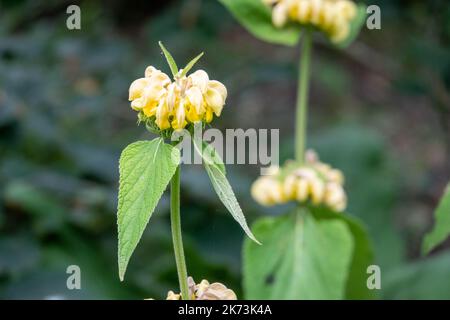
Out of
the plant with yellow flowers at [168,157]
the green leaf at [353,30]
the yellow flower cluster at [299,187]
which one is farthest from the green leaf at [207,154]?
the green leaf at [353,30]

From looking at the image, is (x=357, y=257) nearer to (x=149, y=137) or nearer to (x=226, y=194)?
(x=226, y=194)

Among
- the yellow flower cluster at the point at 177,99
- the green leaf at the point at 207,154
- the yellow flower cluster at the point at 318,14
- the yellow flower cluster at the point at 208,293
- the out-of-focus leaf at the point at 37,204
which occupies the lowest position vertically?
the yellow flower cluster at the point at 208,293

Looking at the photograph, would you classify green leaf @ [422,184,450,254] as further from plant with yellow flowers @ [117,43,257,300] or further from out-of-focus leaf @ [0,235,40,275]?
out-of-focus leaf @ [0,235,40,275]

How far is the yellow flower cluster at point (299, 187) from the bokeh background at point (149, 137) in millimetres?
394

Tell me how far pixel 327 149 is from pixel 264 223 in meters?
1.10

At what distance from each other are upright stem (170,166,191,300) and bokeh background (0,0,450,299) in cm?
70

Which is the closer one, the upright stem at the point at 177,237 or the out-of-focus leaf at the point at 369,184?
the upright stem at the point at 177,237

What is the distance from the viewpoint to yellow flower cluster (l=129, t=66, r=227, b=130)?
22.9 inches

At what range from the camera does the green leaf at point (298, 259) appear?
3.33ft

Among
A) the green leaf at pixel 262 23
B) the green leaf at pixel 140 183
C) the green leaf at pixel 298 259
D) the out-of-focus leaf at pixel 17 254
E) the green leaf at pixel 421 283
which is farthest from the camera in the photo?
the green leaf at pixel 421 283

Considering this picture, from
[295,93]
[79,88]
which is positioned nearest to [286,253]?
[79,88]

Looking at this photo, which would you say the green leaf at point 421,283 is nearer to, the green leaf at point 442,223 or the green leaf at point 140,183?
the green leaf at point 442,223

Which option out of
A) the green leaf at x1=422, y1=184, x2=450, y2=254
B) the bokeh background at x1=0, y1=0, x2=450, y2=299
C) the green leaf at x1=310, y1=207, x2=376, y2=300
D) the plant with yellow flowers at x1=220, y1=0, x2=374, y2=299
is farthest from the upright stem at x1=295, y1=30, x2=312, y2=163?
the bokeh background at x1=0, y1=0, x2=450, y2=299

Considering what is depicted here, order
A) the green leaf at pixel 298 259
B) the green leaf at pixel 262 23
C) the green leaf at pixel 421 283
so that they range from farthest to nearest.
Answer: the green leaf at pixel 421 283
the green leaf at pixel 262 23
the green leaf at pixel 298 259
